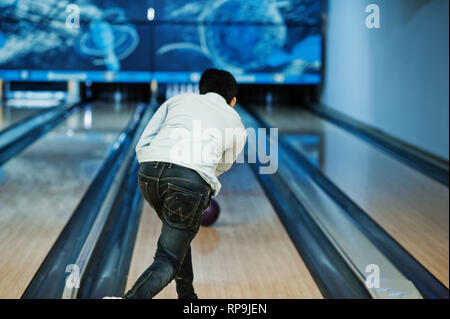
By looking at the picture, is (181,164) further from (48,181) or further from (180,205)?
(48,181)

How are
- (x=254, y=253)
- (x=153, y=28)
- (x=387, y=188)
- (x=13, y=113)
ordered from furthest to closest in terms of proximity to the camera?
(x=13, y=113) < (x=387, y=188) < (x=254, y=253) < (x=153, y=28)

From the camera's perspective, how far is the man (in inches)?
31.4

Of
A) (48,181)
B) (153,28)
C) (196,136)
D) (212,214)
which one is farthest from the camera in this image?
(48,181)

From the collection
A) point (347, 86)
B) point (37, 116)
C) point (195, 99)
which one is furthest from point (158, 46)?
point (37, 116)

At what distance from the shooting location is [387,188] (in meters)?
4.84

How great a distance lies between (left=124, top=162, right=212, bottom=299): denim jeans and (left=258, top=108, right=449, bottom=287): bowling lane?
9.43ft

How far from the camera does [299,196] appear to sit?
4145mm

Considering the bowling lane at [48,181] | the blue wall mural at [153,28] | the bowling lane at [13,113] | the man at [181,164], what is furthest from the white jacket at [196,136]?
the bowling lane at [13,113]

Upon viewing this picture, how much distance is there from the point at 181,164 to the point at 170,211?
63 millimetres

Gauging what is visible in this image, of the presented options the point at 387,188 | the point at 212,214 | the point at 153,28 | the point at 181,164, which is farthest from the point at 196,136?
the point at 387,188

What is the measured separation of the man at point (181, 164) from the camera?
0.80m

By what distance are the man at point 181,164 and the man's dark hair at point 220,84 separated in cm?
1

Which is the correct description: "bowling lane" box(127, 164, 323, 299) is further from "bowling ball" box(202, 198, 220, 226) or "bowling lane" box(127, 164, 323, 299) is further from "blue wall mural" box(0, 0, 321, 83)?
"blue wall mural" box(0, 0, 321, 83)
